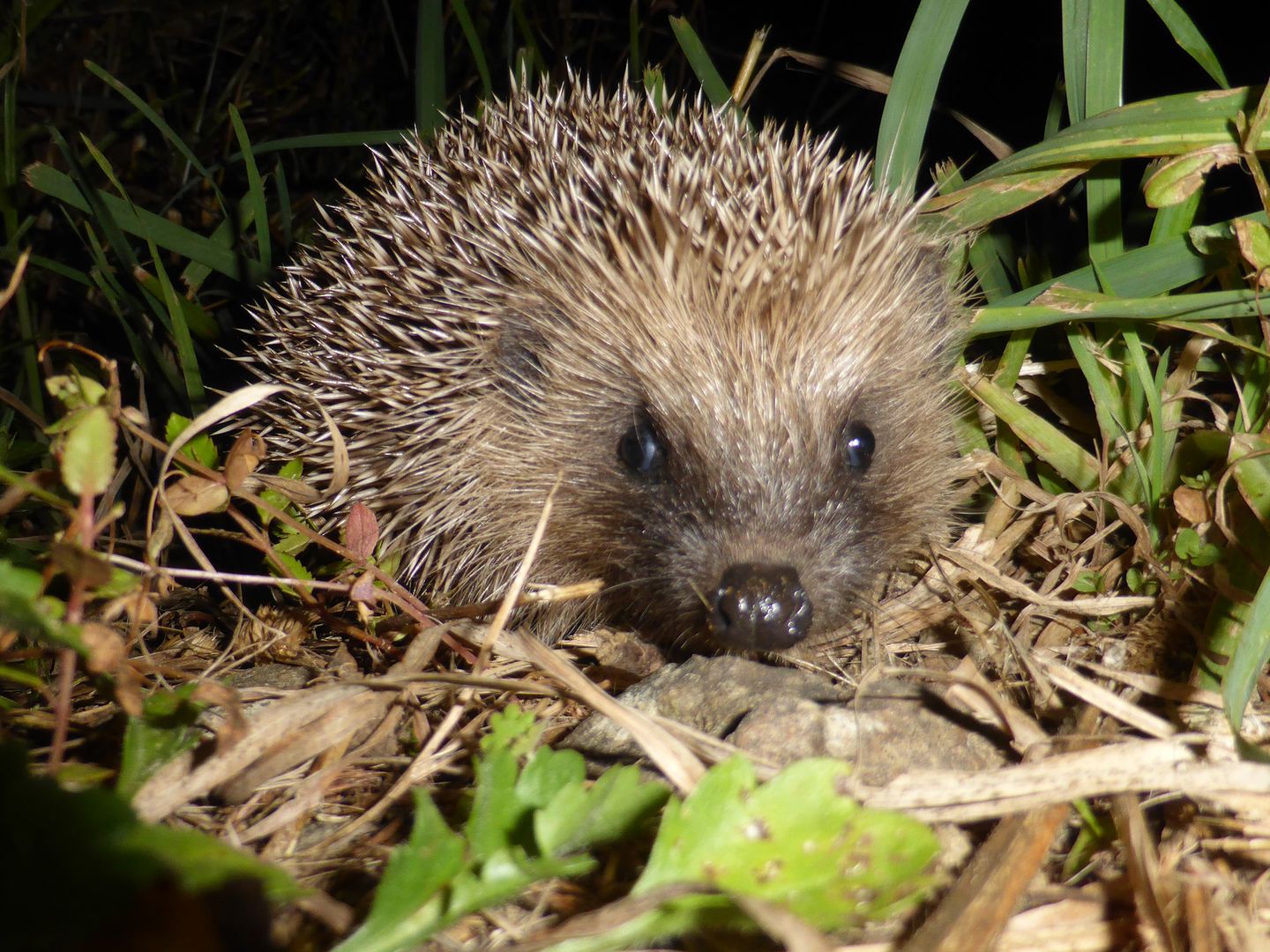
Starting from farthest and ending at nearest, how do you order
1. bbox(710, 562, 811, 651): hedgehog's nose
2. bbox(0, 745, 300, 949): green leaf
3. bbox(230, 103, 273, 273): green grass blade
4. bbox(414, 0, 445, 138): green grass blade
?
bbox(414, 0, 445, 138): green grass blade → bbox(230, 103, 273, 273): green grass blade → bbox(710, 562, 811, 651): hedgehog's nose → bbox(0, 745, 300, 949): green leaf

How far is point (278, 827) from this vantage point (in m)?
1.36

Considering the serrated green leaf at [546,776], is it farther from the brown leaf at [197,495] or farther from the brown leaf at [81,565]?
the brown leaf at [197,495]

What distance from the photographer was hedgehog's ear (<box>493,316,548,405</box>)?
2064 mm

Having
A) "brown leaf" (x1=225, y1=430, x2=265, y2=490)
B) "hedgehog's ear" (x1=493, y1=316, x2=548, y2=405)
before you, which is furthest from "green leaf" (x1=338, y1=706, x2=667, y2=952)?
"hedgehog's ear" (x1=493, y1=316, x2=548, y2=405)

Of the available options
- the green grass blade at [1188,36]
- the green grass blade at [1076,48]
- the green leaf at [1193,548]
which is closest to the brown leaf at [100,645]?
the green leaf at [1193,548]

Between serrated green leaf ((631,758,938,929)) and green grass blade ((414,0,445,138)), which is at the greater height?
green grass blade ((414,0,445,138))

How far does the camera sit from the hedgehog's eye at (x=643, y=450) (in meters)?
1.98

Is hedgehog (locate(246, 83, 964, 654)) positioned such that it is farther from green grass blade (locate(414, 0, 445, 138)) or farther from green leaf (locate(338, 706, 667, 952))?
green leaf (locate(338, 706, 667, 952))

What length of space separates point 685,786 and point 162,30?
3.99 meters

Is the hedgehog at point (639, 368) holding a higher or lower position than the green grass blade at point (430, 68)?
lower

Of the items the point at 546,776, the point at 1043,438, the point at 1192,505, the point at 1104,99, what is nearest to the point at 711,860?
the point at 546,776

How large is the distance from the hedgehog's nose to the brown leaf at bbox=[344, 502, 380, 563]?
0.57m

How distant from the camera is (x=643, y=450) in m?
2.00

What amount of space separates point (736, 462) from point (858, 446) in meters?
0.33
